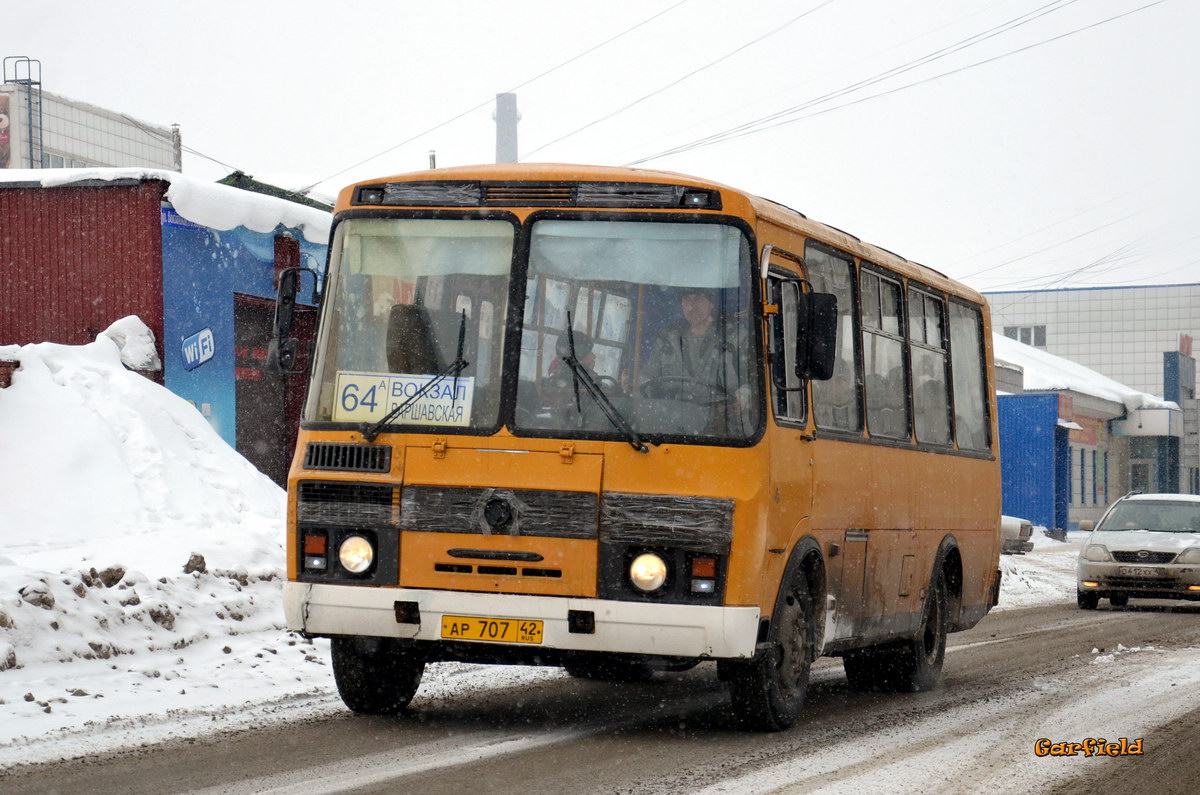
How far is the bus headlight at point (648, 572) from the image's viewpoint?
8.27 metres

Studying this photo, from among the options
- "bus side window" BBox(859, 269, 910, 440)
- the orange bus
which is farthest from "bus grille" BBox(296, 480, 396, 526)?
"bus side window" BBox(859, 269, 910, 440)

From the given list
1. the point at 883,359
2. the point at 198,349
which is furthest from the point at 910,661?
the point at 198,349

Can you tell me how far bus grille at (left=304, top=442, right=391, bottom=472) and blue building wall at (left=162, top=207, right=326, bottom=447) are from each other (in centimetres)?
1219

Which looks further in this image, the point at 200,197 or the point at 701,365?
the point at 200,197

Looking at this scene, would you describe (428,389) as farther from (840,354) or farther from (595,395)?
(840,354)

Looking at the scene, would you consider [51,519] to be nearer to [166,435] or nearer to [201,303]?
[166,435]

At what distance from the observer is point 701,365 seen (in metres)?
8.53

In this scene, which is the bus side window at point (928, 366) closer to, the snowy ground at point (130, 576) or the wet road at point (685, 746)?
the wet road at point (685, 746)

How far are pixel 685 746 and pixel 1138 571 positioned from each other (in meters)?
15.3

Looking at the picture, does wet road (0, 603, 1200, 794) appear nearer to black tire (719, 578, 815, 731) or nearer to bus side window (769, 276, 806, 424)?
black tire (719, 578, 815, 731)

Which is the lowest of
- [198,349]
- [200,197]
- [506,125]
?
[198,349]

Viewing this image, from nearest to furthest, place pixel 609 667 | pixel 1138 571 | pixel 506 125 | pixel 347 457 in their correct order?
pixel 347 457 → pixel 609 667 → pixel 1138 571 → pixel 506 125

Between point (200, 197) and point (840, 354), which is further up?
point (200, 197)

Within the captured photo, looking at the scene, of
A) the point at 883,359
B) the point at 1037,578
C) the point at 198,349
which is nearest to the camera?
the point at 883,359
